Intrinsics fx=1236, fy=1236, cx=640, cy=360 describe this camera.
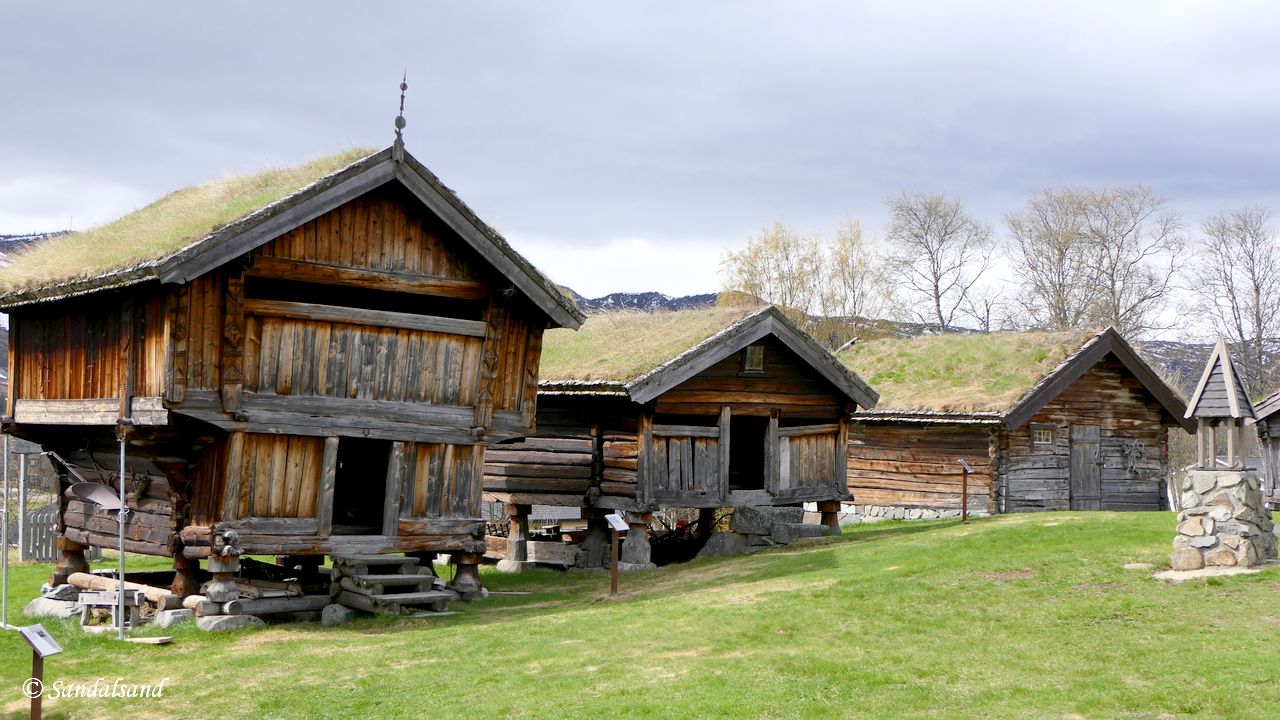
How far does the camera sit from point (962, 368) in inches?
1368

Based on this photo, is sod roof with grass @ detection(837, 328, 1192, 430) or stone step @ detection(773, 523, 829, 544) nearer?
stone step @ detection(773, 523, 829, 544)

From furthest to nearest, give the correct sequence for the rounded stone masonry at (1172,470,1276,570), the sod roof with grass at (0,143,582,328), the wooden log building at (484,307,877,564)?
the wooden log building at (484,307,877,564) < the sod roof with grass at (0,143,582,328) < the rounded stone masonry at (1172,470,1276,570)

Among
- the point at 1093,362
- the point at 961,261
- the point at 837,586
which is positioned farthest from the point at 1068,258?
the point at 837,586

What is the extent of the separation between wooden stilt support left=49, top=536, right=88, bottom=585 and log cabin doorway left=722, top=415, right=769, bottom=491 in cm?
1410

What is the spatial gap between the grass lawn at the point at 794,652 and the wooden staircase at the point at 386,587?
0.43 meters

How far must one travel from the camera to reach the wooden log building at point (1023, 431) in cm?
3189

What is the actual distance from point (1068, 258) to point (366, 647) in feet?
164

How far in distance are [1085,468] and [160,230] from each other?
24.8 m

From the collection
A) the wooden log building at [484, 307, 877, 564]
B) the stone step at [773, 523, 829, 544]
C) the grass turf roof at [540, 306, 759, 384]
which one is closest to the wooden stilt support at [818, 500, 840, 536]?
the wooden log building at [484, 307, 877, 564]

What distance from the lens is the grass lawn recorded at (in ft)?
37.3

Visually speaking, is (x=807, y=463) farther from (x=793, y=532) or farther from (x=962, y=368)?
(x=962, y=368)

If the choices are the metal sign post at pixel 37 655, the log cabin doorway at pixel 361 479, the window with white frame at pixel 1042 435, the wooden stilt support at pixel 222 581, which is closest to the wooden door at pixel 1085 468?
the window with white frame at pixel 1042 435

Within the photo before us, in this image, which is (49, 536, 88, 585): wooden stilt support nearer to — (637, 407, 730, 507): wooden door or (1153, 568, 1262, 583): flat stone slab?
(637, 407, 730, 507): wooden door

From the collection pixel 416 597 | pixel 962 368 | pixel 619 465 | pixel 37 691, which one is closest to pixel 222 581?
pixel 416 597
